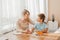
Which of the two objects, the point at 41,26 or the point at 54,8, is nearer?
the point at 41,26

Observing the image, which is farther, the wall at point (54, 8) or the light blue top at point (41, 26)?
the wall at point (54, 8)

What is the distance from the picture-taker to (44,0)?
2.91 meters

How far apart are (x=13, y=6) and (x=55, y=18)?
898mm

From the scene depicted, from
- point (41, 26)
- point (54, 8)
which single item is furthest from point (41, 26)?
point (54, 8)

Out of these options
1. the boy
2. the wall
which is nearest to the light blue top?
the boy

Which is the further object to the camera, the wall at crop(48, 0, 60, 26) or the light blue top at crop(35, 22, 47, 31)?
the wall at crop(48, 0, 60, 26)

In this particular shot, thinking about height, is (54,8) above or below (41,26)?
above

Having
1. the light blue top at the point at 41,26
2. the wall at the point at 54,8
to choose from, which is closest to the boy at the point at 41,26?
the light blue top at the point at 41,26

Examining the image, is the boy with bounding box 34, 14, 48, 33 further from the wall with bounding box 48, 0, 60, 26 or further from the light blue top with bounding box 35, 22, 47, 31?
the wall with bounding box 48, 0, 60, 26

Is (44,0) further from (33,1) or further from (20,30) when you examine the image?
(20,30)

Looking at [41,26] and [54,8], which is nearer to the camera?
[41,26]

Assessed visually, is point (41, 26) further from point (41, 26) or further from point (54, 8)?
point (54, 8)

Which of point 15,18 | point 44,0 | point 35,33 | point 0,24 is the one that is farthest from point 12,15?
point 44,0

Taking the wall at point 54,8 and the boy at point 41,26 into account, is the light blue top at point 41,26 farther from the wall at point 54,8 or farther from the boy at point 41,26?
the wall at point 54,8
